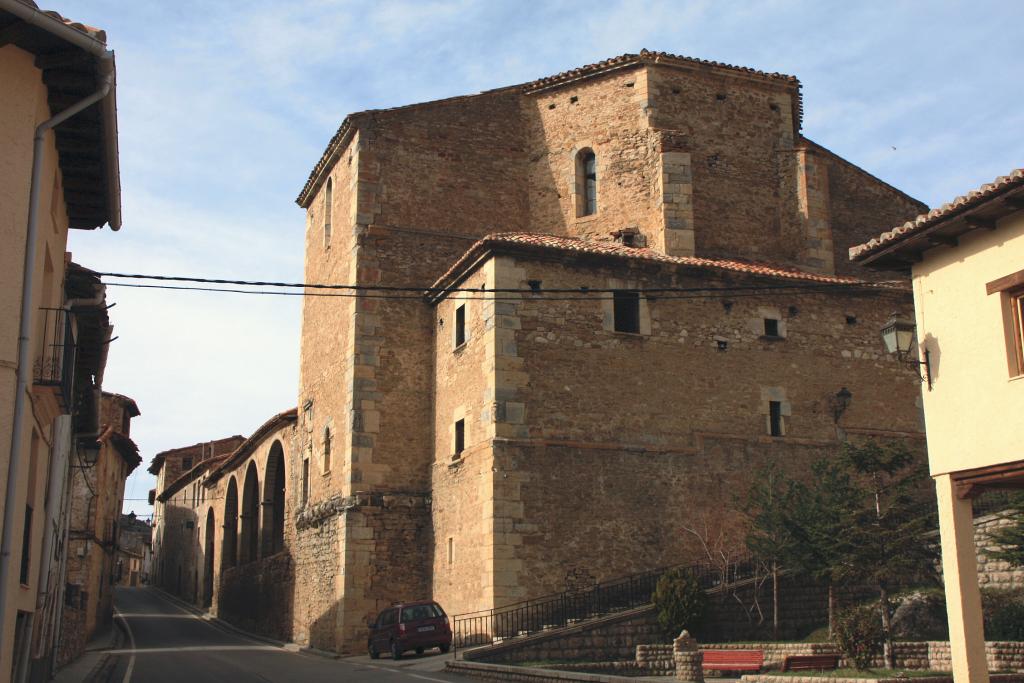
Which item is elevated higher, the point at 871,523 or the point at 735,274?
the point at 735,274

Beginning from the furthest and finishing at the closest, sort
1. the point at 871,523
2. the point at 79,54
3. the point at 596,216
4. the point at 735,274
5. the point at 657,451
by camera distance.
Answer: the point at 596,216, the point at 735,274, the point at 657,451, the point at 871,523, the point at 79,54

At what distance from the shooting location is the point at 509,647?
19656 mm

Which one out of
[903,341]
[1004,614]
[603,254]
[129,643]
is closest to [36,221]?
[903,341]

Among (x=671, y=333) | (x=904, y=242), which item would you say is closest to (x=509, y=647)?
(x=671, y=333)

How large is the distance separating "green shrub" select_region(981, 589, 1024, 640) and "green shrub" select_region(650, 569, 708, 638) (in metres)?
5.04

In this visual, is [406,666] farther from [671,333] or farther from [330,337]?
[330,337]

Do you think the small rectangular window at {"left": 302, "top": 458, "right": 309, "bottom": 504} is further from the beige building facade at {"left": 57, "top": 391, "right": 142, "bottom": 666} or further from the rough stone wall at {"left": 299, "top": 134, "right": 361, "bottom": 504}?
the beige building facade at {"left": 57, "top": 391, "right": 142, "bottom": 666}

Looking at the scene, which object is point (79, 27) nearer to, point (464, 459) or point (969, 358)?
Result: point (969, 358)

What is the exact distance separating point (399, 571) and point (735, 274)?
1043 centimetres

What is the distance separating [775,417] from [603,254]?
550 centimetres

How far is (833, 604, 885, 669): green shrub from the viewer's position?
58.0 ft

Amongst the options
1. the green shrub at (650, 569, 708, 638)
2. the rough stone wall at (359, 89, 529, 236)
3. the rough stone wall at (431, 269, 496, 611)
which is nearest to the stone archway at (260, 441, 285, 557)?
the rough stone wall at (359, 89, 529, 236)

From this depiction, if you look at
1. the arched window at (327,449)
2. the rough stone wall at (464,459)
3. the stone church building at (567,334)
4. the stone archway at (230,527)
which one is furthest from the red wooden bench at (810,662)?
the stone archway at (230,527)

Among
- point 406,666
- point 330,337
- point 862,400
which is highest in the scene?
point 330,337
